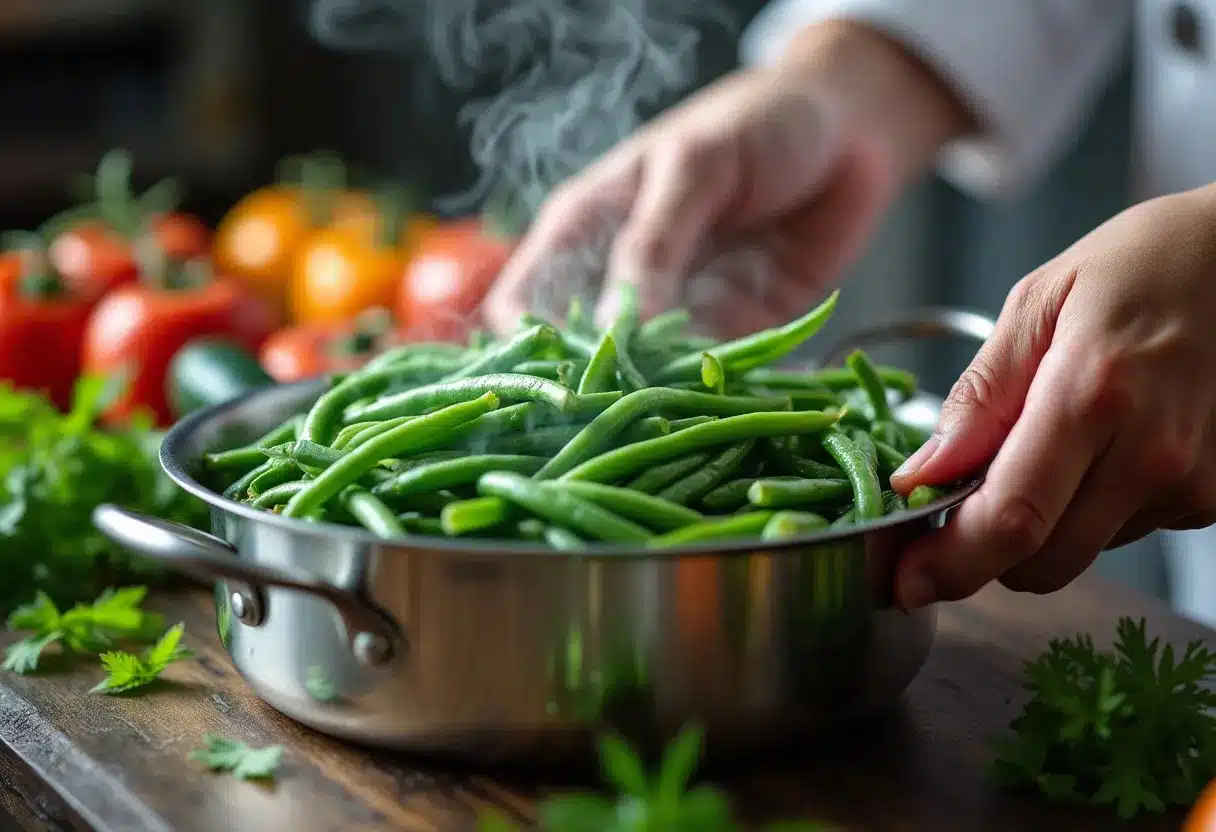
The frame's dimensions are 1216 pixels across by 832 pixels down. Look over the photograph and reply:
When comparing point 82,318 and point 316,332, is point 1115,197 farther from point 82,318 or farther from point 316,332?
point 82,318

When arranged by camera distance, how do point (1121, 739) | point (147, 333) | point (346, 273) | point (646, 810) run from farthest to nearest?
1. point (346, 273)
2. point (147, 333)
3. point (1121, 739)
4. point (646, 810)

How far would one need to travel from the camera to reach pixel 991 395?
1.10 metres

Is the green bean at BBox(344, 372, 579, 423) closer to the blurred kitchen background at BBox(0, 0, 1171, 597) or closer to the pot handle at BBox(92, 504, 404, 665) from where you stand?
the pot handle at BBox(92, 504, 404, 665)

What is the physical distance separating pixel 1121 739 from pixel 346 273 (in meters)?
1.77

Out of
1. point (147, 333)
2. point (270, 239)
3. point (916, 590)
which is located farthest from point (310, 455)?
point (270, 239)

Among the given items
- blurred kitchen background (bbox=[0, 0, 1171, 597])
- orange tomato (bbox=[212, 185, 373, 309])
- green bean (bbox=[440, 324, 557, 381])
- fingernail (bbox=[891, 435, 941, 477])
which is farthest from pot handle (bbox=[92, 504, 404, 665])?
blurred kitchen background (bbox=[0, 0, 1171, 597])

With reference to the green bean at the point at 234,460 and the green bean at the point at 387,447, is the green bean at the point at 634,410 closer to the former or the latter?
the green bean at the point at 387,447

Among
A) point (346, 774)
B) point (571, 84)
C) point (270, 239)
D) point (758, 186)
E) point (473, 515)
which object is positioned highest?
point (571, 84)

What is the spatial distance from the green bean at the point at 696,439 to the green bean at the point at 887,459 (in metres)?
0.07

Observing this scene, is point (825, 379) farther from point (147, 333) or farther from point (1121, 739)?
Answer: point (147, 333)

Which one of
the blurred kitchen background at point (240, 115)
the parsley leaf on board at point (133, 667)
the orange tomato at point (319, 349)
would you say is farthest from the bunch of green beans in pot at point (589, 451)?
the blurred kitchen background at point (240, 115)

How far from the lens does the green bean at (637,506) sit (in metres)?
1.05

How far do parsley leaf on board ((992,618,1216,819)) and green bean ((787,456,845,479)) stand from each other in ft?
0.76

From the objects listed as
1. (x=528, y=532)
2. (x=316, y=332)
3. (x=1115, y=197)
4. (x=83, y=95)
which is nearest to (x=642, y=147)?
(x=316, y=332)
